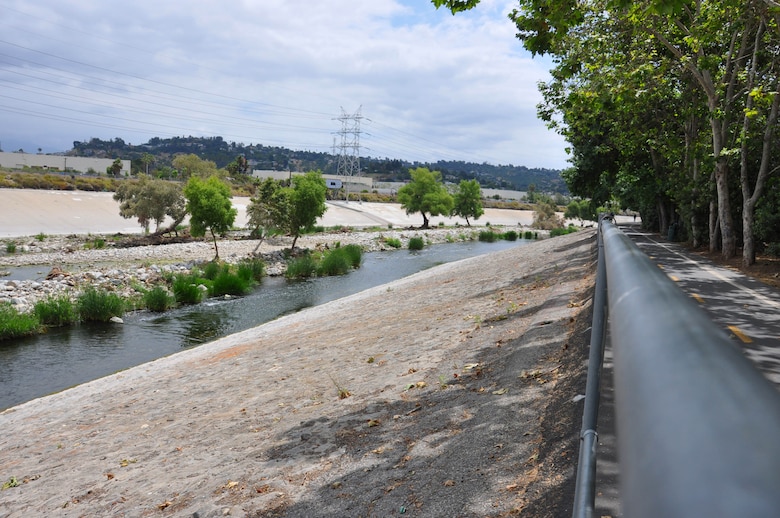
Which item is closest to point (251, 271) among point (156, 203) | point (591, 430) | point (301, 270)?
point (301, 270)

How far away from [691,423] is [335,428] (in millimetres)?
6735

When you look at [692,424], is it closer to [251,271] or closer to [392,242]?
[251,271]

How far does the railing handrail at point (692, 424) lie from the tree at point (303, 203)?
1855 inches

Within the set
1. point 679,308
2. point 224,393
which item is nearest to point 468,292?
point 224,393

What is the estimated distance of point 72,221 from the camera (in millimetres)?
60031

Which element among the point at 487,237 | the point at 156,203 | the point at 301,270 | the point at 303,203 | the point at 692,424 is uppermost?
the point at 303,203

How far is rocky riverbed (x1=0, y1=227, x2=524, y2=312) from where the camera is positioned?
1036 inches

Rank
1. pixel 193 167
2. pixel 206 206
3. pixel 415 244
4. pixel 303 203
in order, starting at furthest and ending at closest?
1. pixel 193 167
2. pixel 415 244
3. pixel 303 203
4. pixel 206 206

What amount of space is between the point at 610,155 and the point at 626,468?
38461 mm

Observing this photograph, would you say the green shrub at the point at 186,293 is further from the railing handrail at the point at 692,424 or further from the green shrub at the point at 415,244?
the green shrub at the point at 415,244

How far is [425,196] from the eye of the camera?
87.1 meters

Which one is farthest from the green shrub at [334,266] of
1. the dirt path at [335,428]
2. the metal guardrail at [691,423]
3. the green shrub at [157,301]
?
the metal guardrail at [691,423]

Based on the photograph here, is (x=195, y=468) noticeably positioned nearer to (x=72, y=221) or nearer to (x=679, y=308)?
(x=679, y=308)

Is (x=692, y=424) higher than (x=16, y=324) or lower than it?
higher
